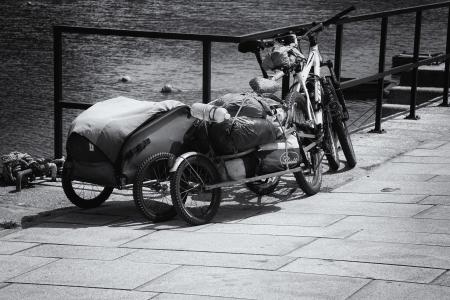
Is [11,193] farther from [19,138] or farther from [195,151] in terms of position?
[19,138]

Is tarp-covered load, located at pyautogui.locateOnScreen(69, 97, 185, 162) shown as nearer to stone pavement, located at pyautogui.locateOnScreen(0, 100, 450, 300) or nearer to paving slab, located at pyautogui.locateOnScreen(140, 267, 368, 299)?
stone pavement, located at pyautogui.locateOnScreen(0, 100, 450, 300)

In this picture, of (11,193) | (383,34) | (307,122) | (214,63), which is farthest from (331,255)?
(214,63)

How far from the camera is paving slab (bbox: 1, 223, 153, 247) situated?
6.65 m

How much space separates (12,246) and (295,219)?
1.89 meters

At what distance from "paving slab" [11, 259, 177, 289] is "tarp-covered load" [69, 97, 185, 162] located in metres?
1.11

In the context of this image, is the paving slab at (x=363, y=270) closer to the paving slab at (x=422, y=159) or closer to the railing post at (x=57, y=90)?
the railing post at (x=57, y=90)

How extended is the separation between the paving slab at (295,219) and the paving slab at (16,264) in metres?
1.55

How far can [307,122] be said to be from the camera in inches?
322

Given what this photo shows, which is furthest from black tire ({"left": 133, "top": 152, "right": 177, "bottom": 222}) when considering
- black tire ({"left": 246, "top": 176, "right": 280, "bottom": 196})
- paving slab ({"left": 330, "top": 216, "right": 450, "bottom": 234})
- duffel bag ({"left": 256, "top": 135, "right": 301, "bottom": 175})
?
paving slab ({"left": 330, "top": 216, "right": 450, "bottom": 234})

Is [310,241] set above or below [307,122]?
below

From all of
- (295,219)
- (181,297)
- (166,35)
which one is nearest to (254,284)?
(181,297)

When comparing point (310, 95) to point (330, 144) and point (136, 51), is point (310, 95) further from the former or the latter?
point (136, 51)

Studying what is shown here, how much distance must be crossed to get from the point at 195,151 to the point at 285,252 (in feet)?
4.24

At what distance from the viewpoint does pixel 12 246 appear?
6609 millimetres
